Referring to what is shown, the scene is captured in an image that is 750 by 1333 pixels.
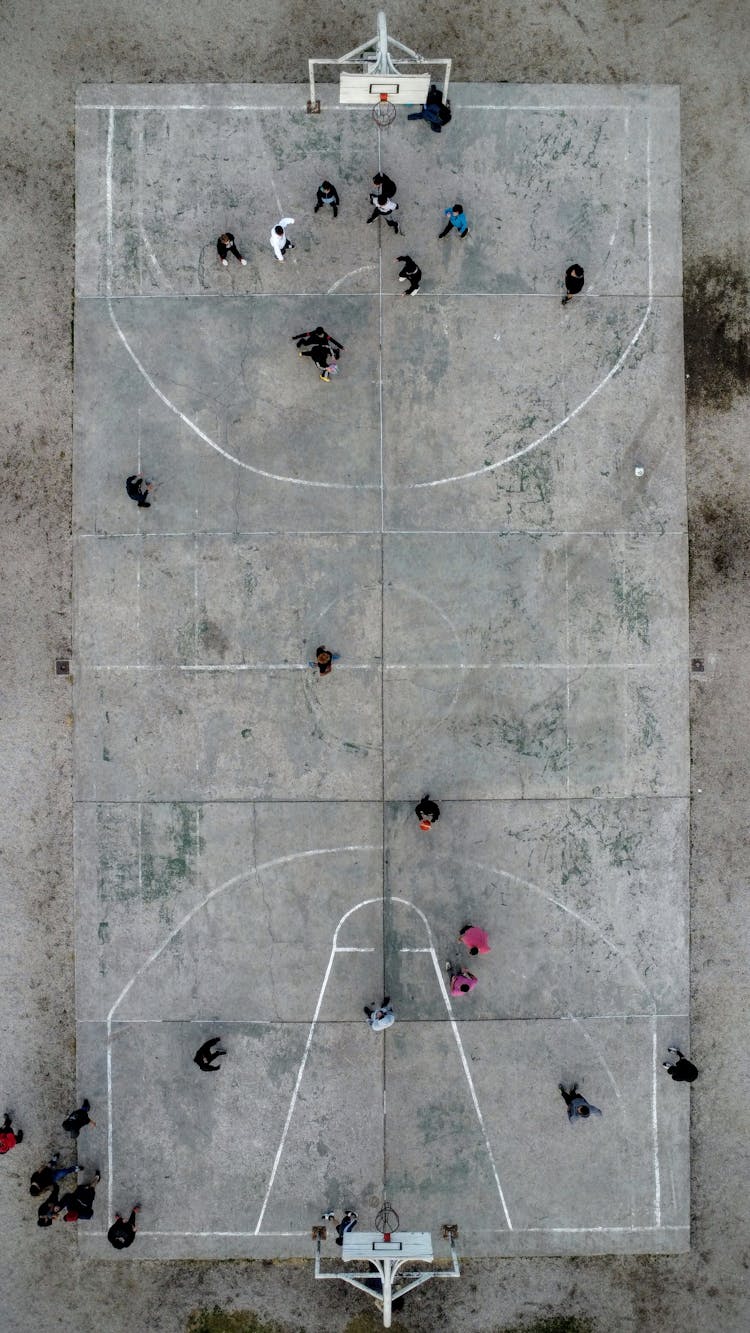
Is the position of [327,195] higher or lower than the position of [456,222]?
higher

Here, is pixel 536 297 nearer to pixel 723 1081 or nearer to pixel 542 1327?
pixel 723 1081

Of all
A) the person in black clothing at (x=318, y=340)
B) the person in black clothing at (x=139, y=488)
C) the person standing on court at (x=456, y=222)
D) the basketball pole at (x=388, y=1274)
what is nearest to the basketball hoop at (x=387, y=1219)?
the basketball pole at (x=388, y=1274)

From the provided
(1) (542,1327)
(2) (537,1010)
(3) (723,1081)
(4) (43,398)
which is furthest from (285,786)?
(1) (542,1327)

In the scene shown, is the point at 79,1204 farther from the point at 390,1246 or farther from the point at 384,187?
the point at 384,187

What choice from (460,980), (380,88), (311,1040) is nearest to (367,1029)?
(311,1040)

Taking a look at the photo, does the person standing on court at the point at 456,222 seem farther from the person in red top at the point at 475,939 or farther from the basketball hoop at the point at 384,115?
the person in red top at the point at 475,939
